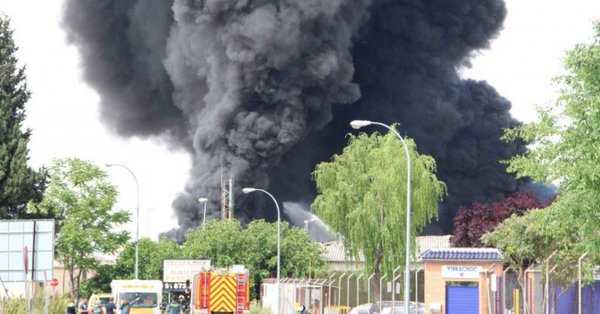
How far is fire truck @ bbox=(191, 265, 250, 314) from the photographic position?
3509 centimetres

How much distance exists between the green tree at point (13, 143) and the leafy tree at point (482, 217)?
25927 millimetres

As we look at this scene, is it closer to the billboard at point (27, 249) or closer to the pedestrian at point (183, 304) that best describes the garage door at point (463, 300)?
the pedestrian at point (183, 304)

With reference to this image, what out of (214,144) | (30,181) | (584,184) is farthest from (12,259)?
(214,144)

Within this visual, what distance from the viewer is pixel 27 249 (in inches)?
899

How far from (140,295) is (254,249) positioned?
27.4m

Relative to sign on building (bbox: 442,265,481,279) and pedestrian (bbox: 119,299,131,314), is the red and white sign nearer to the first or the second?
pedestrian (bbox: 119,299,131,314)

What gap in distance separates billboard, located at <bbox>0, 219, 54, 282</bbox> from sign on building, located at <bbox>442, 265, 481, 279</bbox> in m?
18.8

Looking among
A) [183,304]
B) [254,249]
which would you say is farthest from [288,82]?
[183,304]

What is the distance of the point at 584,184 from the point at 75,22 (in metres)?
76.7

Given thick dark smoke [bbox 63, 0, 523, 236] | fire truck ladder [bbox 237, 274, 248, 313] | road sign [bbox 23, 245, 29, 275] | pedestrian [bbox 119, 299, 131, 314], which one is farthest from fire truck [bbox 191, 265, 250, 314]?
thick dark smoke [bbox 63, 0, 523, 236]

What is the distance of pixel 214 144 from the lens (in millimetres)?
83062

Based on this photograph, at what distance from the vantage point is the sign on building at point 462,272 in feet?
128

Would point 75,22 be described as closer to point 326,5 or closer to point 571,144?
point 326,5

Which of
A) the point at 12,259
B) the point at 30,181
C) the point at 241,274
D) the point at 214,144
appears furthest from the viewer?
the point at 214,144
